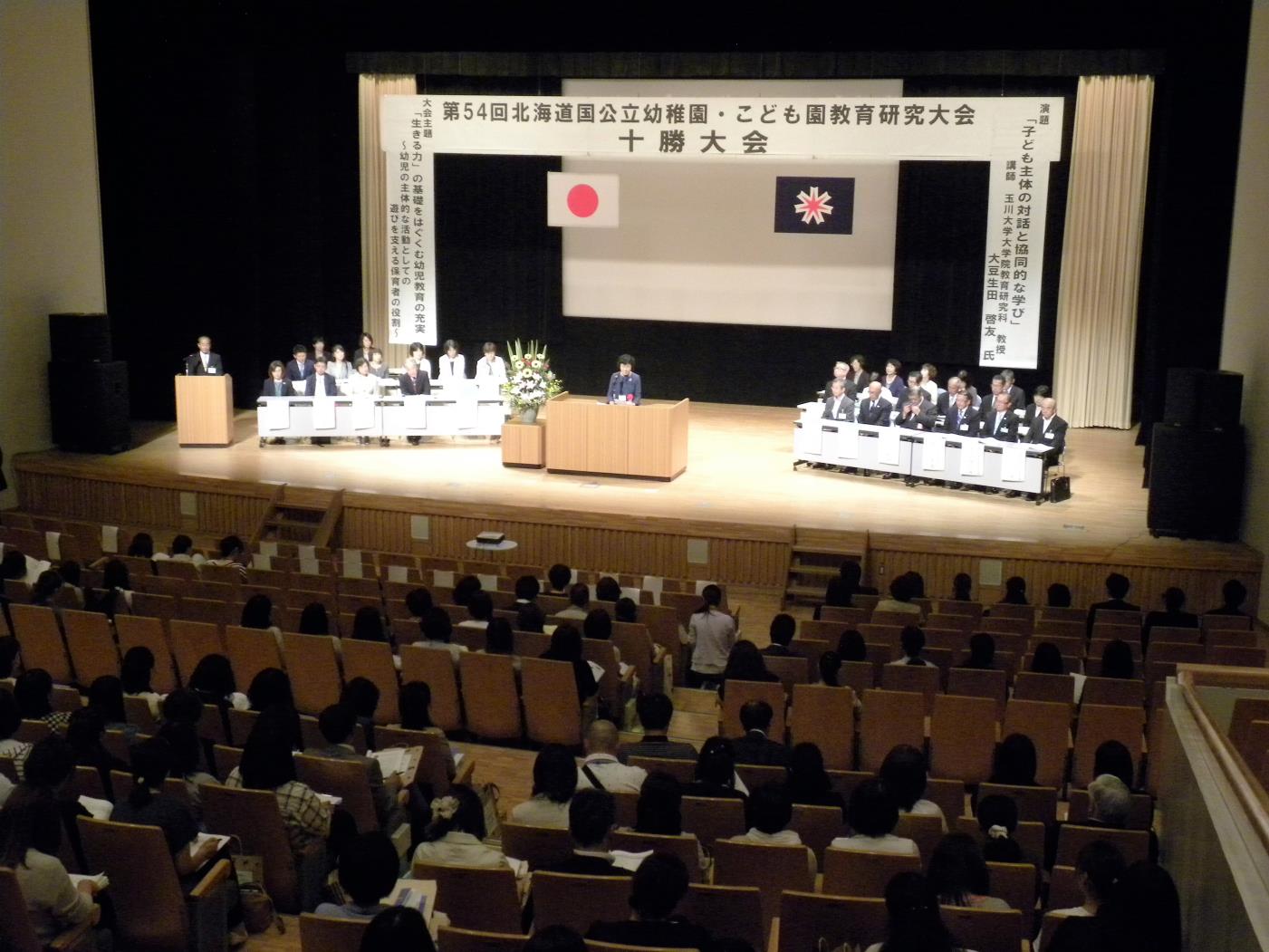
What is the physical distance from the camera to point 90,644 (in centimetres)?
723

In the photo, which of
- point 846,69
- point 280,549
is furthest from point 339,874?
point 846,69

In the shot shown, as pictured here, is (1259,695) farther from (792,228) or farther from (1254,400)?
(792,228)

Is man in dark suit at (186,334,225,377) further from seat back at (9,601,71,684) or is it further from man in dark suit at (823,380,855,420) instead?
seat back at (9,601,71,684)

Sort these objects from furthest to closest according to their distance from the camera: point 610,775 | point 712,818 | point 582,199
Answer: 1. point 582,199
2. point 610,775
3. point 712,818

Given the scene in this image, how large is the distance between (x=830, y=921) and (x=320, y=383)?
35.2 ft

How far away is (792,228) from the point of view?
50.5 feet

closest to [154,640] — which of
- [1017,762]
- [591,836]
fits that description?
[591,836]

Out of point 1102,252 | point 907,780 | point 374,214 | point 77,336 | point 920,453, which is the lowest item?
point 907,780

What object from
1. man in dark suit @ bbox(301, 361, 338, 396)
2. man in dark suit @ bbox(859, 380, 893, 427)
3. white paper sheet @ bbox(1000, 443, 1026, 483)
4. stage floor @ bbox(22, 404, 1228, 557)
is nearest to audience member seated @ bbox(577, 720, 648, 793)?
stage floor @ bbox(22, 404, 1228, 557)

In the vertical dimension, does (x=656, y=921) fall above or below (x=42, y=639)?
above

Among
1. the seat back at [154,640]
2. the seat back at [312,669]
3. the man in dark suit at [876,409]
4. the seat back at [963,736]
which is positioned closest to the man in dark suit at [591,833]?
the seat back at [963,736]

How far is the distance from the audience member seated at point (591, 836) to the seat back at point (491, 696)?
234 centimetres

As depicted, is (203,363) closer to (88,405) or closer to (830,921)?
(88,405)

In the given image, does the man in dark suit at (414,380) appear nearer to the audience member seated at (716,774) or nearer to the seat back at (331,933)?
the audience member seated at (716,774)
